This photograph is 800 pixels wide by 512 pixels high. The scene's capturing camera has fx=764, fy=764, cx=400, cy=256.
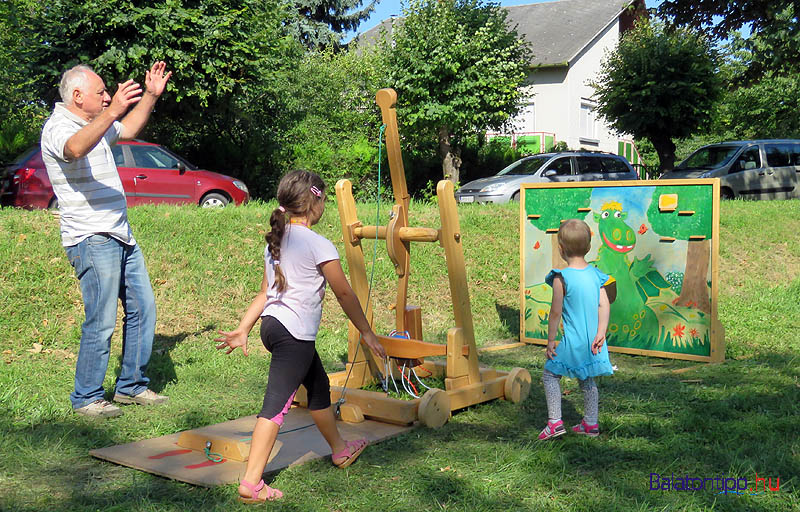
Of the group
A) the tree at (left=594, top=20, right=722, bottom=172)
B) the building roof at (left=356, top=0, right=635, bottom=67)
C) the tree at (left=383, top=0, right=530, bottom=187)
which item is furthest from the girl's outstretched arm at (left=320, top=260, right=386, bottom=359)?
the building roof at (left=356, top=0, right=635, bottom=67)

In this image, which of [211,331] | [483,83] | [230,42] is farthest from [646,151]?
[211,331]

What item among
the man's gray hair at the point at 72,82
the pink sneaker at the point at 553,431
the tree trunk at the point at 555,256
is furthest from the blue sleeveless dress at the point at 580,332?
the man's gray hair at the point at 72,82

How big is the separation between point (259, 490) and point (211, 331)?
12.7 feet

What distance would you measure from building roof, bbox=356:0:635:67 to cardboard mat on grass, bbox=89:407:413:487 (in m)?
27.9

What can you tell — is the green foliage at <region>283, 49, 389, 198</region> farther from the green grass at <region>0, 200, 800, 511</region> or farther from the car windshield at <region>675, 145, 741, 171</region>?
the green grass at <region>0, 200, 800, 511</region>

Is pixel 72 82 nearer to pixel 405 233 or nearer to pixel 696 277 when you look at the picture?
pixel 405 233

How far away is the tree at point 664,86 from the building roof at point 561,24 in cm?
968

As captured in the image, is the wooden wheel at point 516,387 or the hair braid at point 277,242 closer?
the hair braid at point 277,242

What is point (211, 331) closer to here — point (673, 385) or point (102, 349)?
point (102, 349)

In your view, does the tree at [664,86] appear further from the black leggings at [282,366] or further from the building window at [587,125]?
the black leggings at [282,366]

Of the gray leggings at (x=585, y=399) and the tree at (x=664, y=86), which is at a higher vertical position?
the tree at (x=664, y=86)

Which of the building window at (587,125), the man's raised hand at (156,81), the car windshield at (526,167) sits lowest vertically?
the car windshield at (526,167)

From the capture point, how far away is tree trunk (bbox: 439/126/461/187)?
20.5m

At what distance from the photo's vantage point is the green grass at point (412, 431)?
11.3 feet
